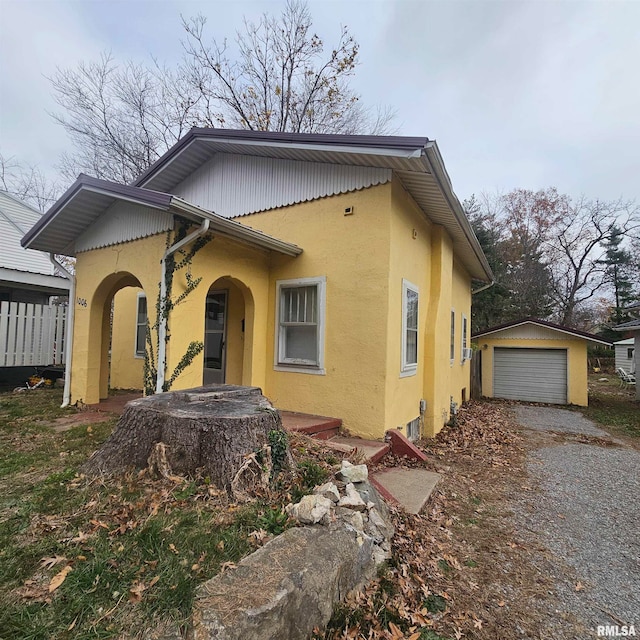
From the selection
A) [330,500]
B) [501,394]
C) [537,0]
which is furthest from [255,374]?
[501,394]

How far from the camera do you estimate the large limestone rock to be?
158 cm

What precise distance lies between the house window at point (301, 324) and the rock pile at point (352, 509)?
2816 mm

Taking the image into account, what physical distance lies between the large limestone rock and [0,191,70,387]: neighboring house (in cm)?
987

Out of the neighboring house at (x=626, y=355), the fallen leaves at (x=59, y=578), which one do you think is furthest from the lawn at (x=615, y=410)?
the fallen leaves at (x=59, y=578)

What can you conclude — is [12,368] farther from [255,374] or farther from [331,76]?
[331,76]

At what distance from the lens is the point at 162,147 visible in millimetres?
→ 15672

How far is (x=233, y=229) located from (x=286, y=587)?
14.7ft

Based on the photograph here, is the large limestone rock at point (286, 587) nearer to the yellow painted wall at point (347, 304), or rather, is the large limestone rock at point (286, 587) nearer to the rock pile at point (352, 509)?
the rock pile at point (352, 509)

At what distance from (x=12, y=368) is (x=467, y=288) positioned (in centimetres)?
1425

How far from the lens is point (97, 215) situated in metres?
6.41

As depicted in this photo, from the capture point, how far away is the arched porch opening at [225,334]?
7070 mm

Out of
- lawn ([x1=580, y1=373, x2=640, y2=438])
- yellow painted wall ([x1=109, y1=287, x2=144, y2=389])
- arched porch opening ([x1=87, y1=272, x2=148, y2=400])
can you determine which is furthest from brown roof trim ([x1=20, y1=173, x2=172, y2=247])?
lawn ([x1=580, y1=373, x2=640, y2=438])

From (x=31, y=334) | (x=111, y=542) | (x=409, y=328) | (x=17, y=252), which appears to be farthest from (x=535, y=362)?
(x=17, y=252)

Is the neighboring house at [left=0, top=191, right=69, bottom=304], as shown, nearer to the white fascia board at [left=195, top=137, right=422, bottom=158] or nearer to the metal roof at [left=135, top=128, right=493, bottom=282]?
the metal roof at [left=135, top=128, right=493, bottom=282]
